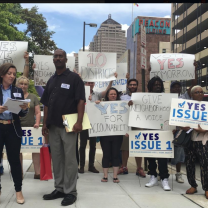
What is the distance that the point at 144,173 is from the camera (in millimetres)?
5953

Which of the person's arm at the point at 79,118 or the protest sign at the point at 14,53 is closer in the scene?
the person's arm at the point at 79,118

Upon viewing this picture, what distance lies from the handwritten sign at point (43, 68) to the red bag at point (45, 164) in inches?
79.7

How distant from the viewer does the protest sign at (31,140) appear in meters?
5.44

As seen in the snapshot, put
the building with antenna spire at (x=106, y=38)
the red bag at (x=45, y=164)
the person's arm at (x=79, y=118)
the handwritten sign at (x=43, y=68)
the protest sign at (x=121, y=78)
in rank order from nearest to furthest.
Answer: the person's arm at (x=79, y=118) < the red bag at (x=45, y=164) < the handwritten sign at (x=43, y=68) < the protest sign at (x=121, y=78) < the building with antenna spire at (x=106, y=38)

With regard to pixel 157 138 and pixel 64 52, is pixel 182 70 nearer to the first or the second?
pixel 157 138

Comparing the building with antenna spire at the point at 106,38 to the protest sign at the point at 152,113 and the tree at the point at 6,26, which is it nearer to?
the tree at the point at 6,26

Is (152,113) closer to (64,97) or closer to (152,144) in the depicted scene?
(152,144)

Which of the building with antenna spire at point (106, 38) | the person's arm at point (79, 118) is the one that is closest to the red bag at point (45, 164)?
the person's arm at point (79, 118)

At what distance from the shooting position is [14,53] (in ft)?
18.6

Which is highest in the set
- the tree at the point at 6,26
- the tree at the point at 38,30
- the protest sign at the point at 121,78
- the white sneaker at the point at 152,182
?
the tree at the point at 38,30

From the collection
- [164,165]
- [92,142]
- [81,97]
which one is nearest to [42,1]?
[81,97]

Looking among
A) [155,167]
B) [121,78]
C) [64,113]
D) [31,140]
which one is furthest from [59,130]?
[121,78]

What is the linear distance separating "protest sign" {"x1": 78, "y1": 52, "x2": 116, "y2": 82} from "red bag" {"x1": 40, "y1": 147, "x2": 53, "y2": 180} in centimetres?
231

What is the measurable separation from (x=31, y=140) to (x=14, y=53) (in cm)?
177
